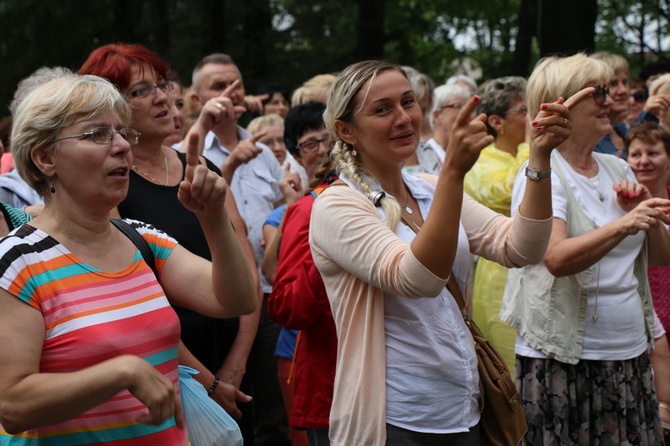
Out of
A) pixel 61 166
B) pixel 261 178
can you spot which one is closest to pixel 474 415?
pixel 61 166

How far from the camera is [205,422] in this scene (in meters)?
3.01

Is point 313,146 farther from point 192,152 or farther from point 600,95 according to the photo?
point 192,152

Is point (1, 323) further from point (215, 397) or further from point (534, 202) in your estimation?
point (534, 202)

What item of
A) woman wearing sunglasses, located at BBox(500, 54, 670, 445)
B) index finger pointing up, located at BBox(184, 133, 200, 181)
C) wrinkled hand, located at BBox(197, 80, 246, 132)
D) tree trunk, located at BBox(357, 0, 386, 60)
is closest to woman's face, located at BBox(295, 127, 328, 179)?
wrinkled hand, located at BBox(197, 80, 246, 132)

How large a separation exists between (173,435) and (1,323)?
0.64 metres

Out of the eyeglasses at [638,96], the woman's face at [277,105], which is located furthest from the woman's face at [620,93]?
the woman's face at [277,105]

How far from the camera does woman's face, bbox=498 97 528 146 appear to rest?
21.1 ft

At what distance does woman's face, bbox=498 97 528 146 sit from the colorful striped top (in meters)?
4.06

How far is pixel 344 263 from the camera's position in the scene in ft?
10.6

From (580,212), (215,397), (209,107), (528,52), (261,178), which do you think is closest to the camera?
(215,397)

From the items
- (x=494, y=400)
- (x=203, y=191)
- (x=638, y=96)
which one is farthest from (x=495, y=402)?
(x=638, y=96)

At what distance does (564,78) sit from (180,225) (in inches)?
77.3

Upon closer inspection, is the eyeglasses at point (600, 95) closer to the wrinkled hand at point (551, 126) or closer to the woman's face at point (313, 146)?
the wrinkled hand at point (551, 126)

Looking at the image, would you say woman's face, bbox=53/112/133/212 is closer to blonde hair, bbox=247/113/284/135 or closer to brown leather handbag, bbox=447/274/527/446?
brown leather handbag, bbox=447/274/527/446
